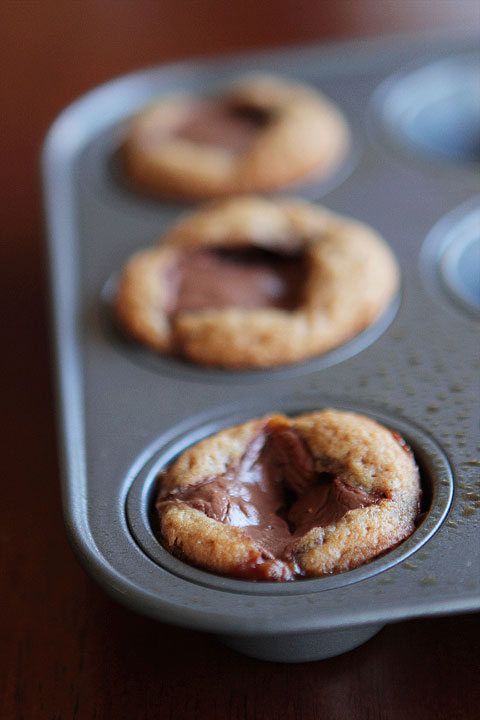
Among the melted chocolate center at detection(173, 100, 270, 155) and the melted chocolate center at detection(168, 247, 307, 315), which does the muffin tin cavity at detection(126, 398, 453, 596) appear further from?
Result: the melted chocolate center at detection(173, 100, 270, 155)

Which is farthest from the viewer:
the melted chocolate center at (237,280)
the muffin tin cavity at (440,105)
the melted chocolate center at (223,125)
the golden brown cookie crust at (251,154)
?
the muffin tin cavity at (440,105)

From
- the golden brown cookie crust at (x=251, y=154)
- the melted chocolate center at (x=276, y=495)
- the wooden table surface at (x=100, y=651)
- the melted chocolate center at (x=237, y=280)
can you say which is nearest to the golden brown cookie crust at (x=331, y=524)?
the melted chocolate center at (x=276, y=495)

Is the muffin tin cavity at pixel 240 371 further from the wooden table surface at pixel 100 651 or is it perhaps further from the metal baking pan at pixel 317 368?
the wooden table surface at pixel 100 651

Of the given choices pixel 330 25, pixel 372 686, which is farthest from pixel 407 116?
pixel 372 686

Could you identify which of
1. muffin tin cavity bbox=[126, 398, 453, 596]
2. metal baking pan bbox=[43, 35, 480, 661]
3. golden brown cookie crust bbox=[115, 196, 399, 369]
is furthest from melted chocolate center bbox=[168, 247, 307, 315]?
muffin tin cavity bbox=[126, 398, 453, 596]

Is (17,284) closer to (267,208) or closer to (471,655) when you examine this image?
(267,208)

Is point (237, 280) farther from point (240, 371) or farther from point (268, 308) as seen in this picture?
point (240, 371)
